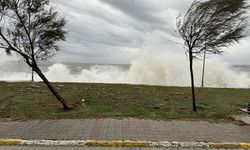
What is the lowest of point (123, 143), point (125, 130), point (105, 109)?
point (123, 143)

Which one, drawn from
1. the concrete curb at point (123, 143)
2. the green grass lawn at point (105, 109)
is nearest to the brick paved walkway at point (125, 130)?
the concrete curb at point (123, 143)

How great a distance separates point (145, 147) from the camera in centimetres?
698

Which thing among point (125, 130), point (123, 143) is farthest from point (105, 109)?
point (123, 143)

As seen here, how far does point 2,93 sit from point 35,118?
251 inches

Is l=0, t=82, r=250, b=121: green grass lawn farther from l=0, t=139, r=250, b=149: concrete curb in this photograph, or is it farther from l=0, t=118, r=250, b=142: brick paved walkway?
l=0, t=139, r=250, b=149: concrete curb

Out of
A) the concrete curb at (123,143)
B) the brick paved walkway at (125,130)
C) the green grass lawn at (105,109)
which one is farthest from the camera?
the green grass lawn at (105,109)

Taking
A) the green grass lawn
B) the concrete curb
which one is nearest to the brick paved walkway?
the concrete curb

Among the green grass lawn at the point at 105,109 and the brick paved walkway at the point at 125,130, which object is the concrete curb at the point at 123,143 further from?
the green grass lawn at the point at 105,109

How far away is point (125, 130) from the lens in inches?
Answer: 319

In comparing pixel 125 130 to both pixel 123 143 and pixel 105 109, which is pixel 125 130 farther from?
pixel 105 109

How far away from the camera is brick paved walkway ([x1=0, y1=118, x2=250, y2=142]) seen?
24.7 ft

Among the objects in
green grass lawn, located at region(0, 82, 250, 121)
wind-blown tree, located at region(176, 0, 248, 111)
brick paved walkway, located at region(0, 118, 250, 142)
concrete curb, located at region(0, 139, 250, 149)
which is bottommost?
concrete curb, located at region(0, 139, 250, 149)

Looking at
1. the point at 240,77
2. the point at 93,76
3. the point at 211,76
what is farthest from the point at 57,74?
the point at 240,77

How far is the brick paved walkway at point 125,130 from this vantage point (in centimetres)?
752
